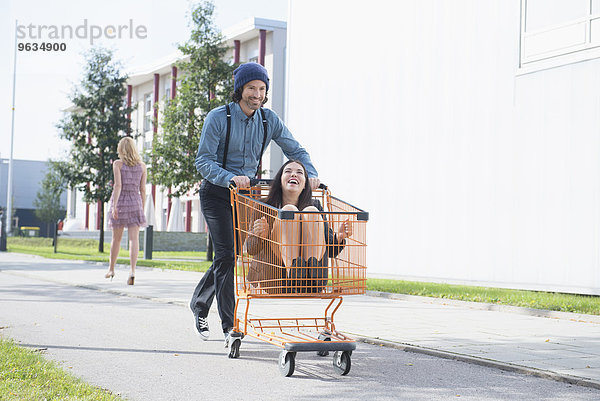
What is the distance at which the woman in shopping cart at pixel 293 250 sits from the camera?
489cm

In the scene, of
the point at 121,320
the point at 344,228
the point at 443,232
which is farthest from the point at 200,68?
the point at 344,228

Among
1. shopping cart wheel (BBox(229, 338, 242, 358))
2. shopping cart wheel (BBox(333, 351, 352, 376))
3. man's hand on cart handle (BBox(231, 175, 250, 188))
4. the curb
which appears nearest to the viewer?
the curb

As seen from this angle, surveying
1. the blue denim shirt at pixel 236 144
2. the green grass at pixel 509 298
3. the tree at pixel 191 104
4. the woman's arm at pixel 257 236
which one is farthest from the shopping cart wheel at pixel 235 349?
the tree at pixel 191 104

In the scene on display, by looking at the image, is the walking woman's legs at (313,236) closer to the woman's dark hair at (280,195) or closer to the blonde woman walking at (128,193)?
the woman's dark hair at (280,195)

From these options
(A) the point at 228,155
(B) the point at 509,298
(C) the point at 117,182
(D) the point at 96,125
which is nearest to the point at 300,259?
(A) the point at 228,155

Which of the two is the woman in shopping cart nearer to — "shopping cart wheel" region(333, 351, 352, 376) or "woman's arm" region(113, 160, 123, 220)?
"shopping cart wheel" region(333, 351, 352, 376)

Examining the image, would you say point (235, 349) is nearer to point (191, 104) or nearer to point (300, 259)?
point (300, 259)

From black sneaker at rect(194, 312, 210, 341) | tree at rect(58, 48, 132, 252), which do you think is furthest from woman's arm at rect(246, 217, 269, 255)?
tree at rect(58, 48, 132, 252)

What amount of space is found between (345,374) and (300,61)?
55.1 feet

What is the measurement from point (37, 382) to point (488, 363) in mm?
3142

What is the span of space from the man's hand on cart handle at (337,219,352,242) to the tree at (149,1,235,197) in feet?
63.4

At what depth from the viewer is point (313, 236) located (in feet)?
16.2

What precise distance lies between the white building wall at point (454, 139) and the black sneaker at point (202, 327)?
8.23m

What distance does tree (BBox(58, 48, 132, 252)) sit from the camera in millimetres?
30312
